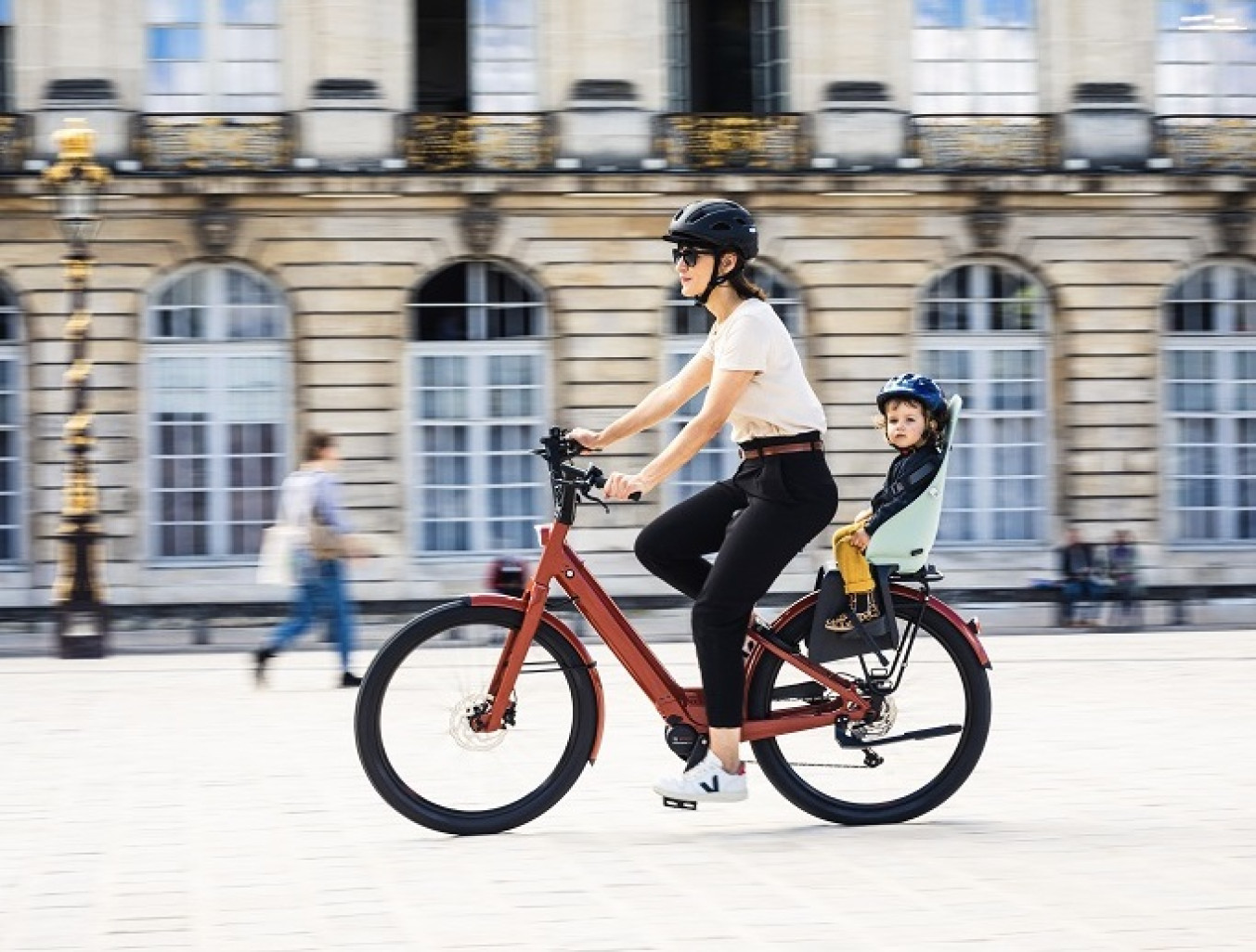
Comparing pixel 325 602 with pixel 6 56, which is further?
pixel 6 56

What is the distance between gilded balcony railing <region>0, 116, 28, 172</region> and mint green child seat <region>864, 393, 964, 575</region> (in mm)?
16585

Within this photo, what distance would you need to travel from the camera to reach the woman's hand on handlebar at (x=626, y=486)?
6621mm

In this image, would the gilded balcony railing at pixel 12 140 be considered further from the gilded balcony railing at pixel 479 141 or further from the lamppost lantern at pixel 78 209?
the lamppost lantern at pixel 78 209

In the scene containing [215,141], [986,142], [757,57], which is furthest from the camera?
[757,57]

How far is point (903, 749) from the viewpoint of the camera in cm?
705

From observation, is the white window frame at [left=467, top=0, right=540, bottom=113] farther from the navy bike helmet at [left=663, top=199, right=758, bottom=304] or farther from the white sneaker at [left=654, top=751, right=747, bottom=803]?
the white sneaker at [left=654, top=751, right=747, bottom=803]

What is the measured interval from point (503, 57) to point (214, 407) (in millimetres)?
4560

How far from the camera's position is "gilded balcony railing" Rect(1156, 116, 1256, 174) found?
23.6 m

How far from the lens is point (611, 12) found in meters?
22.7

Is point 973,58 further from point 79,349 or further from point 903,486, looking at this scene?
point 903,486

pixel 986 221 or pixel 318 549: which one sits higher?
pixel 986 221

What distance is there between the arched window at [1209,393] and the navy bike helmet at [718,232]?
17.6 metres

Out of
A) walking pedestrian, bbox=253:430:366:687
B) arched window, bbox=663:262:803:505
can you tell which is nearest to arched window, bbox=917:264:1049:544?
arched window, bbox=663:262:803:505

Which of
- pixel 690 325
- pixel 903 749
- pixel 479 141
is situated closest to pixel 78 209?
pixel 479 141
